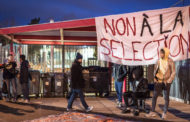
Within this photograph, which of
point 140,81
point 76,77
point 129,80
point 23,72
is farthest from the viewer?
point 23,72

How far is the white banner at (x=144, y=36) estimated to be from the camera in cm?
732

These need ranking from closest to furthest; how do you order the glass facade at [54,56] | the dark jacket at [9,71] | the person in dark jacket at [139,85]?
the person in dark jacket at [139,85] → the dark jacket at [9,71] → the glass facade at [54,56]

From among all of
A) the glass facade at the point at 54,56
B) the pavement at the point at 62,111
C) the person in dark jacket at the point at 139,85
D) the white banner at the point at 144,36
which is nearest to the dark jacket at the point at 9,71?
the pavement at the point at 62,111

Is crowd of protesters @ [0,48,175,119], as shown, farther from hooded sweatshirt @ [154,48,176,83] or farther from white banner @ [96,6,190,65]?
white banner @ [96,6,190,65]

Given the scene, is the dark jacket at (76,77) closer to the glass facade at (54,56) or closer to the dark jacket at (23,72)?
the dark jacket at (23,72)

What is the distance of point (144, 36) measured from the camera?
748 cm

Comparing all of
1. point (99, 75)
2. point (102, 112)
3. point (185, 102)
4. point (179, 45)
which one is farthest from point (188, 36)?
point (99, 75)

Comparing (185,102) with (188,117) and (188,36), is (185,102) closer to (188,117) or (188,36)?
(188,117)

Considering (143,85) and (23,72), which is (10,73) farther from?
(143,85)

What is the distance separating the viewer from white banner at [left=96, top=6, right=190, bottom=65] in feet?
24.0

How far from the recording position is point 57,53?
505 inches

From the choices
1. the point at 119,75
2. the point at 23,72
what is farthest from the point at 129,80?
the point at 23,72

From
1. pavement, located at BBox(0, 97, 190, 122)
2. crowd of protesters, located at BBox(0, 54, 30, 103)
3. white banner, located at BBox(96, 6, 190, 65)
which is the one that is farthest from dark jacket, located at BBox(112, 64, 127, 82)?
crowd of protesters, located at BBox(0, 54, 30, 103)

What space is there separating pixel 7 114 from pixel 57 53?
584 centimetres
